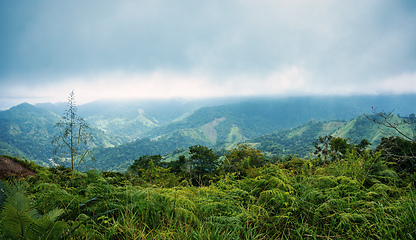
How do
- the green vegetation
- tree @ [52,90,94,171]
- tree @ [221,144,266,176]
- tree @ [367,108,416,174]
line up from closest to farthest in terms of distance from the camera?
the green vegetation, tree @ [367,108,416,174], tree @ [52,90,94,171], tree @ [221,144,266,176]

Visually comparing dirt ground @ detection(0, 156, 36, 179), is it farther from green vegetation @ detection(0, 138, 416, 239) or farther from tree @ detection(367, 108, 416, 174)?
tree @ detection(367, 108, 416, 174)

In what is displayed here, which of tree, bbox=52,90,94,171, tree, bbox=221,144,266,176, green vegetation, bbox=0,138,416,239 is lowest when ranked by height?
Result: tree, bbox=221,144,266,176

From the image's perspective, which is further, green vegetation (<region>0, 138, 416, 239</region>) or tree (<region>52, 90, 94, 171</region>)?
tree (<region>52, 90, 94, 171</region>)

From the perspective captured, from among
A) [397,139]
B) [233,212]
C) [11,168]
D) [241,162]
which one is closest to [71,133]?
[233,212]

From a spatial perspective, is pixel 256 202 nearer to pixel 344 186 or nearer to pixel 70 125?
pixel 344 186

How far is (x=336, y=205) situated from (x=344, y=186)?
1.64 feet

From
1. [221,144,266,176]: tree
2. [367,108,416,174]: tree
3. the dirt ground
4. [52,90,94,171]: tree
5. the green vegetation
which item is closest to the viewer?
the green vegetation

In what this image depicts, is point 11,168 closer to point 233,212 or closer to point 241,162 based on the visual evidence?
point 241,162

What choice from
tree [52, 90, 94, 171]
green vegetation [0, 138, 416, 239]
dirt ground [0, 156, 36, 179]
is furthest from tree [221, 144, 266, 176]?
dirt ground [0, 156, 36, 179]

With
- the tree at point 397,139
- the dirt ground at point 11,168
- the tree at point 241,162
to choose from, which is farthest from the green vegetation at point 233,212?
the dirt ground at point 11,168

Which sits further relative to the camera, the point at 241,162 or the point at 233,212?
the point at 241,162

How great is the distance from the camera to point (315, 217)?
99.6 inches

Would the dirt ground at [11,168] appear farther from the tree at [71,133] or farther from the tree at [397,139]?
the tree at [397,139]

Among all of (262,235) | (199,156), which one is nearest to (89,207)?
(262,235)
